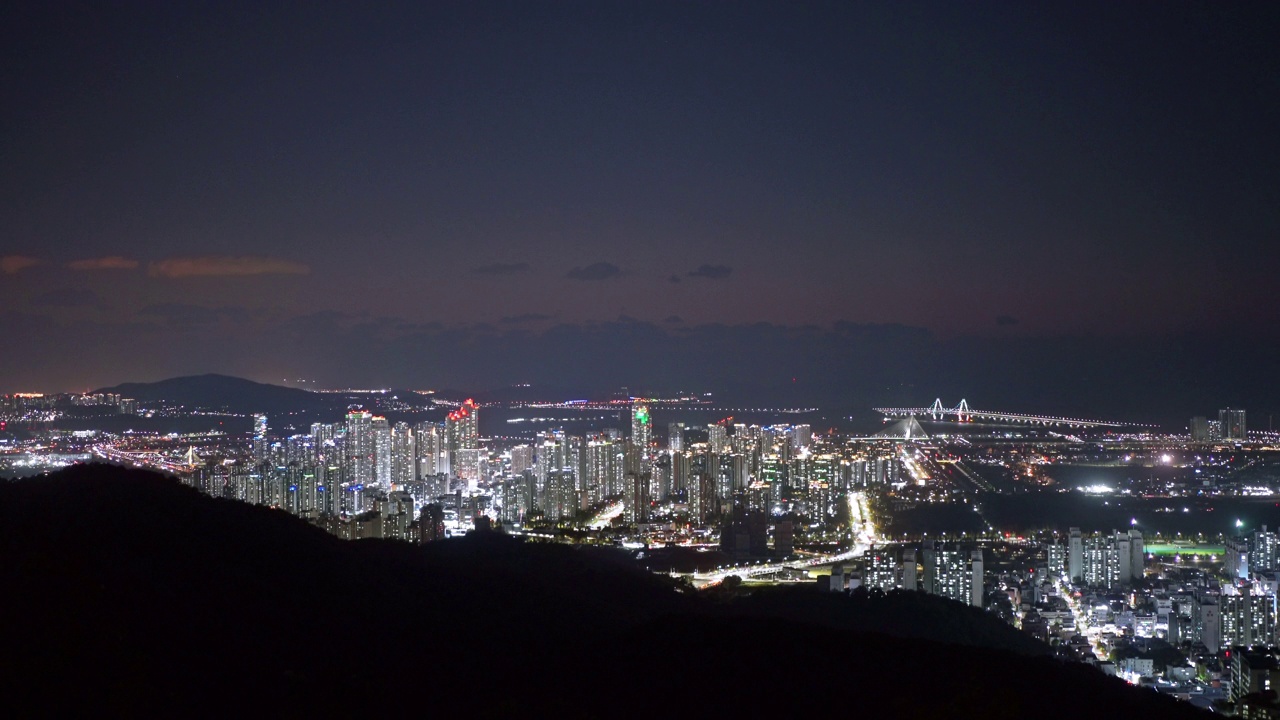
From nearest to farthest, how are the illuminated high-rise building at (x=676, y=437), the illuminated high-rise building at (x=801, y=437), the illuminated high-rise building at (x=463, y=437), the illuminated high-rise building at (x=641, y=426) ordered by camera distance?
1. the illuminated high-rise building at (x=463, y=437)
2. the illuminated high-rise building at (x=641, y=426)
3. the illuminated high-rise building at (x=676, y=437)
4. the illuminated high-rise building at (x=801, y=437)

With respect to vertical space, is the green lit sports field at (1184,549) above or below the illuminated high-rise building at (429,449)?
below

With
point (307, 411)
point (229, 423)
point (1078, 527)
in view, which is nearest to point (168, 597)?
point (1078, 527)

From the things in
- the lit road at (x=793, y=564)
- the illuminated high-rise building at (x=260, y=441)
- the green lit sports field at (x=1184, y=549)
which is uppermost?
the illuminated high-rise building at (x=260, y=441)

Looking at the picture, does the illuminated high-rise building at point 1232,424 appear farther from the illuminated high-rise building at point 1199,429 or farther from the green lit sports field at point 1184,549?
the green lit sports field at point 1184,549

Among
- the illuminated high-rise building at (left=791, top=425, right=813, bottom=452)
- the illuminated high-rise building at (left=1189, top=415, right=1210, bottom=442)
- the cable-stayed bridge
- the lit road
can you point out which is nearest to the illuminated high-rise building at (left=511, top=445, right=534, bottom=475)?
the illuminated high-rise building at (left=791, top=425, right=813, bottom=452)

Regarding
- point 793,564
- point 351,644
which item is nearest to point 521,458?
point 793,564

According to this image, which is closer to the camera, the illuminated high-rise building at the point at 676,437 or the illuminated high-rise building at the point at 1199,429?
the illuminated high-rise building at the point at 1199,429

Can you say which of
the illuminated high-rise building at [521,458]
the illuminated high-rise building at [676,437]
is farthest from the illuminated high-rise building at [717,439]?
the illuminated high-rise building at [521,458]

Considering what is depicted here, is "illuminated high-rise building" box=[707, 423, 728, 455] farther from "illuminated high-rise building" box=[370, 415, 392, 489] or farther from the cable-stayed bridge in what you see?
"illuminated high-rise building" box=[370, 415, 392, 489]
